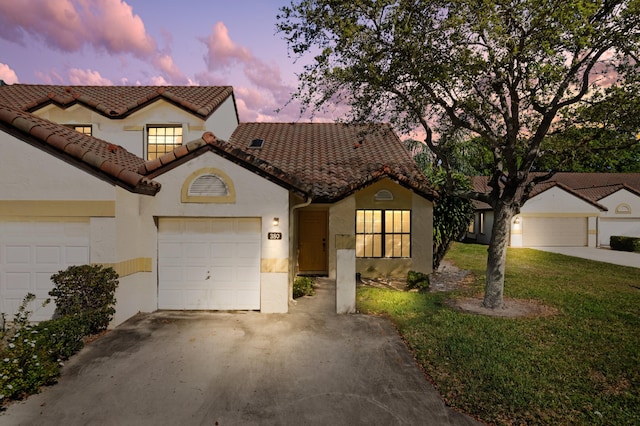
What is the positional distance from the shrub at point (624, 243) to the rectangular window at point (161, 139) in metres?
28.4

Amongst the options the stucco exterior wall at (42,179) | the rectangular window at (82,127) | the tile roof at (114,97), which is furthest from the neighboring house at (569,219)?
the rectangular window at (82,127)

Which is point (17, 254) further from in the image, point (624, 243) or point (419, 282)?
point (624, 243)

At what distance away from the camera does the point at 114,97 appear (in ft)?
45.7

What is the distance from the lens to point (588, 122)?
9148 millimetres

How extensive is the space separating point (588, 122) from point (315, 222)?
374 inches

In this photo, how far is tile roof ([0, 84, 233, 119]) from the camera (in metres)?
12.3

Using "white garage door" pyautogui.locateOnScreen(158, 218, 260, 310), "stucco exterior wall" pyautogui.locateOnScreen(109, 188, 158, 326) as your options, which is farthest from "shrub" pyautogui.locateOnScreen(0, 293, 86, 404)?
"white garage door" pyautogui.locateOnScreen(158, 218, 260, 310)

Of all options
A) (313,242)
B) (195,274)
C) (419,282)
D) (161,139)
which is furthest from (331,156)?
(195,274)

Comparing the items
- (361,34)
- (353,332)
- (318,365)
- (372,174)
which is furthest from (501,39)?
(318,365)

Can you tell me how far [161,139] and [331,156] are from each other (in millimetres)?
7247

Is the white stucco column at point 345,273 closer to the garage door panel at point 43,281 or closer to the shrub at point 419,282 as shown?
the shrub at point 419,282

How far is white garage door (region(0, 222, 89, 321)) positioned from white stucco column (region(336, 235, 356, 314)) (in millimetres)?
6123

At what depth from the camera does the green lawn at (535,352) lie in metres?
4.68

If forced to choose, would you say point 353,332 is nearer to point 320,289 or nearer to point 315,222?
point 320,289
